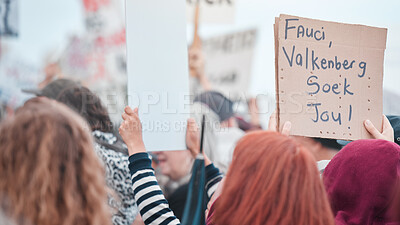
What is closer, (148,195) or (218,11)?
(148,195)

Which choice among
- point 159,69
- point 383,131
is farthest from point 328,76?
point 159,69

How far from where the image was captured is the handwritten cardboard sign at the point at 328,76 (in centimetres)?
149

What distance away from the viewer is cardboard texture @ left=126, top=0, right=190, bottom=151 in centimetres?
150

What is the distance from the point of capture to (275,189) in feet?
3.40

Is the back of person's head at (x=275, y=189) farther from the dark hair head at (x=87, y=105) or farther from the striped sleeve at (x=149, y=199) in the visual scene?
the dark hair head at (x=87, y=105)

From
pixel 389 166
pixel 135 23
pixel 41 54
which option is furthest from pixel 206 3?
pixel 41 54

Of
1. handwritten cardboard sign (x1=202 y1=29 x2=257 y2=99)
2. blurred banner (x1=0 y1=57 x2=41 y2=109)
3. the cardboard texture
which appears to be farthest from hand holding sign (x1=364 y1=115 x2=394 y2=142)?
blurred banner (x1=0 y1=57 x2=41 y2=109)

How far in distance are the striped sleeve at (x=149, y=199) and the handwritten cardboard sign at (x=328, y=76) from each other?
0.52 metres

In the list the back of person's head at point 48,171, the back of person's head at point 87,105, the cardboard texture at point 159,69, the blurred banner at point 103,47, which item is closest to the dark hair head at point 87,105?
the back of person's head at point 87,105

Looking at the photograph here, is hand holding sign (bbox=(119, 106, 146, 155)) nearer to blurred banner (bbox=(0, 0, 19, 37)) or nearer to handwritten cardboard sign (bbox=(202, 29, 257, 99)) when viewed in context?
blurred banner (bbox=(0, 0, 19, 37))

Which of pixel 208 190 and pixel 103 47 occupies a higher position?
pixel 103 47

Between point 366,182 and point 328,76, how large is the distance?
1.55 feet

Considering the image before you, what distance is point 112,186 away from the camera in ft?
5.47

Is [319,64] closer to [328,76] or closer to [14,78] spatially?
[328,76]
